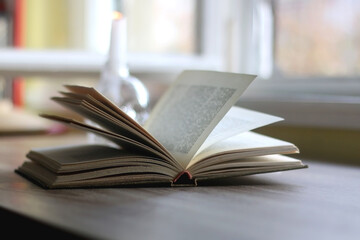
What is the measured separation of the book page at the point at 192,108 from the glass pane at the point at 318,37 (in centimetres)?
74

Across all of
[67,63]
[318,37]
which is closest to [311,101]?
[318,37]

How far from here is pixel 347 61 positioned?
166 centimetres

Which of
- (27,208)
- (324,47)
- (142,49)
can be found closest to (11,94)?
(142,49)

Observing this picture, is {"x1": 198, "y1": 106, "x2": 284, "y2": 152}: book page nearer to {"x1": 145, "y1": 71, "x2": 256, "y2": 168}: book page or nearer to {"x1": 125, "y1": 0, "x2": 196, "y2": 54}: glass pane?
{"x1": 145, "y1": 71, "x2": 256, "y2": 168}: book page

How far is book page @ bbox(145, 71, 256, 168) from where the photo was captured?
2.87 ft

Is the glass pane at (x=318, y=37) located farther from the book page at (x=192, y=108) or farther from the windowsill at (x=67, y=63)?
the book page at (x=192, y=108)

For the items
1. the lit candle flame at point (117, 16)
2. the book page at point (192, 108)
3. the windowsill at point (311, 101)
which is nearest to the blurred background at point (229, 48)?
the windowsill at point (311, 101)

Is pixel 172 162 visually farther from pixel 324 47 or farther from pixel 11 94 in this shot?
pixel 11 94

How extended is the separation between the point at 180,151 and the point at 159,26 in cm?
124

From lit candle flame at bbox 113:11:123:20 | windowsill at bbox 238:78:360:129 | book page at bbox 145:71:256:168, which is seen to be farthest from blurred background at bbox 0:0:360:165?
book page at bbox 145:71:256:168

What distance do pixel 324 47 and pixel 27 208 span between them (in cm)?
120

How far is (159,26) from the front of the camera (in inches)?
81.4

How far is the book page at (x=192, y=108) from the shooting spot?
876mm

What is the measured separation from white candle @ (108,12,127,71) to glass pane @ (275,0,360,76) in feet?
2.04
